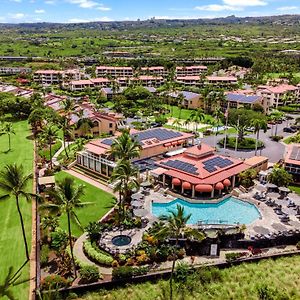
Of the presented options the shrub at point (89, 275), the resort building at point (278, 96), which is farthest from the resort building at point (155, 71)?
the shrub at point (89, 275)

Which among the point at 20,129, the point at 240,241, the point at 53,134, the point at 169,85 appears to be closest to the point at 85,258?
the point at 240,241

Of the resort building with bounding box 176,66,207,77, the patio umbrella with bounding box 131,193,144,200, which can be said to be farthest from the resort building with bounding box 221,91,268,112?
the resort building with bounding box 176,66,207,77

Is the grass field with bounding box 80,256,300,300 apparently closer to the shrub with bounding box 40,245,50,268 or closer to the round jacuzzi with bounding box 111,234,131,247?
the shrub with bounding box 40,245,50,268

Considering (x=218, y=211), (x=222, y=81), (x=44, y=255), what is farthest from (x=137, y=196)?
(x=222, y=81)

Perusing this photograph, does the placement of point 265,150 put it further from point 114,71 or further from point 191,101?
point 114,71

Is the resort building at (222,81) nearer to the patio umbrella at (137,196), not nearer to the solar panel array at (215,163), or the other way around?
the solar panel array at (215,163)
